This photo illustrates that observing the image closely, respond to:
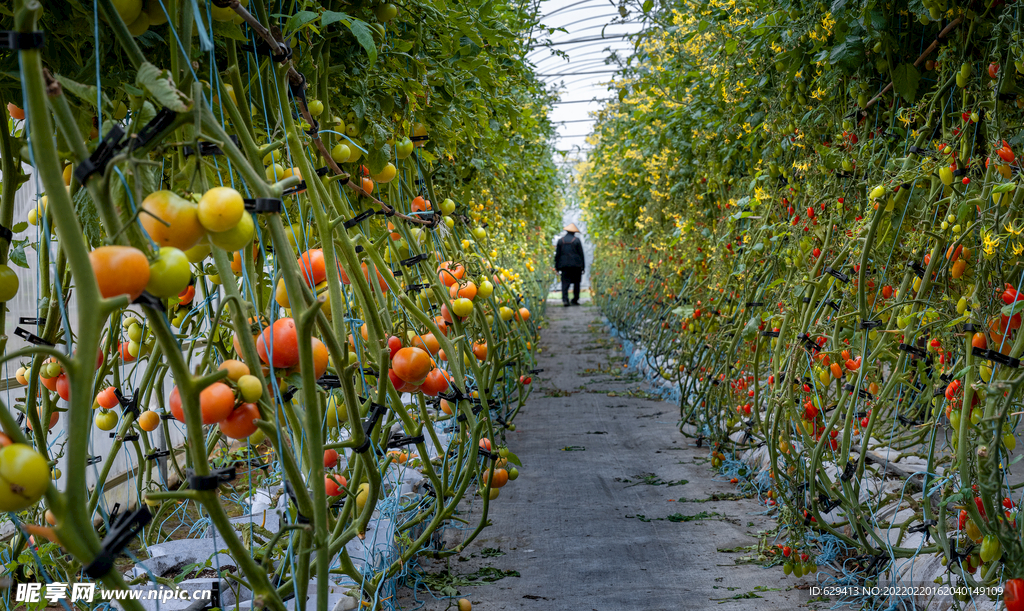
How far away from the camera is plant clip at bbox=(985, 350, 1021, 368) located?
115 cm

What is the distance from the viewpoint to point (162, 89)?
1.72ft

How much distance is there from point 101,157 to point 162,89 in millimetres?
75

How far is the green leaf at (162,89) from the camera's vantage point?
1.69 feet

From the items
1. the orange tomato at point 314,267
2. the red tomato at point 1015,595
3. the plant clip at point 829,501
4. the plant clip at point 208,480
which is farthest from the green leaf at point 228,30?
the plant clip at point 829,501

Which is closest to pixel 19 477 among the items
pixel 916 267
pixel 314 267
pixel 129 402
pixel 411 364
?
pixel 314 267

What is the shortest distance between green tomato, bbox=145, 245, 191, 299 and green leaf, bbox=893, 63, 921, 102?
1602 millimetres

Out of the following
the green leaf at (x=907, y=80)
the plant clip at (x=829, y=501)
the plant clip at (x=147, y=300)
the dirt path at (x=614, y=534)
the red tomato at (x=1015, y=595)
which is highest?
the green leaf at (x=907, y=80)

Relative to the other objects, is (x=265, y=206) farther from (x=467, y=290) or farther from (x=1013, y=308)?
(x=1013, y=308)

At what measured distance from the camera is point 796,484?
5.65 ft

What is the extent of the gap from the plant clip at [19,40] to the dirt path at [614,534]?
1.47m

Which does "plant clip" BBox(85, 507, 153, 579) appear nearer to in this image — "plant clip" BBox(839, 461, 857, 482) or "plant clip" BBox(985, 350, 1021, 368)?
"plant clip" BBox(985, 350, 1021, 368)

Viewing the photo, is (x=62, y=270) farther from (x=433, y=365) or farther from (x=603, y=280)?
(x=603, y=280)

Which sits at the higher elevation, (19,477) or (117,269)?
(117,269)

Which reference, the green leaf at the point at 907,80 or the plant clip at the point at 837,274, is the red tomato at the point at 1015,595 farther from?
the green leaf at the point at 907,80
